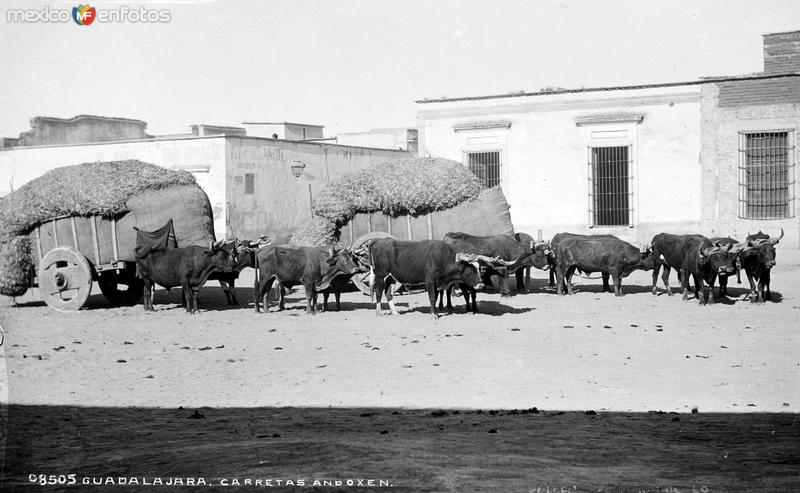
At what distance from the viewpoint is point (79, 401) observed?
35.6 ft

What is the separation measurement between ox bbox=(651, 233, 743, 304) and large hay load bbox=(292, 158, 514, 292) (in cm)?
394

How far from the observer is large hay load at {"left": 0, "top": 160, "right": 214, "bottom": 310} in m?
19.5

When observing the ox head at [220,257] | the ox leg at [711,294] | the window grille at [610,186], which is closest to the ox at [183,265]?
the ox head at [220,257]

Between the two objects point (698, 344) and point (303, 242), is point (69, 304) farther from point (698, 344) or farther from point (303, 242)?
point (698, 344)

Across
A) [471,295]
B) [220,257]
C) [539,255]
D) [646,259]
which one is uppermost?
[220,257]

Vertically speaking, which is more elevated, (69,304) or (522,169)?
(522,169)

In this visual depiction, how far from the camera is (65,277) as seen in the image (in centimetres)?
1952

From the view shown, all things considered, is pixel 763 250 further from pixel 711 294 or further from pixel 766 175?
pixel 766 175

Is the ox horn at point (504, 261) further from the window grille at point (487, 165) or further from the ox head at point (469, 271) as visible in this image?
the window grille at point (487, 165)

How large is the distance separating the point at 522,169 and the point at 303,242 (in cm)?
1397

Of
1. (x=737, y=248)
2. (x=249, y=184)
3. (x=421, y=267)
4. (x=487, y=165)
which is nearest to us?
(x=421, y=267)

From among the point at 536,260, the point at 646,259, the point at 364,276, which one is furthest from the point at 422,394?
the point at 646,259

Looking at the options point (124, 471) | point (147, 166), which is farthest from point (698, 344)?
point (147, 166)

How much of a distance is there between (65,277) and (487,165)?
1801 cm
